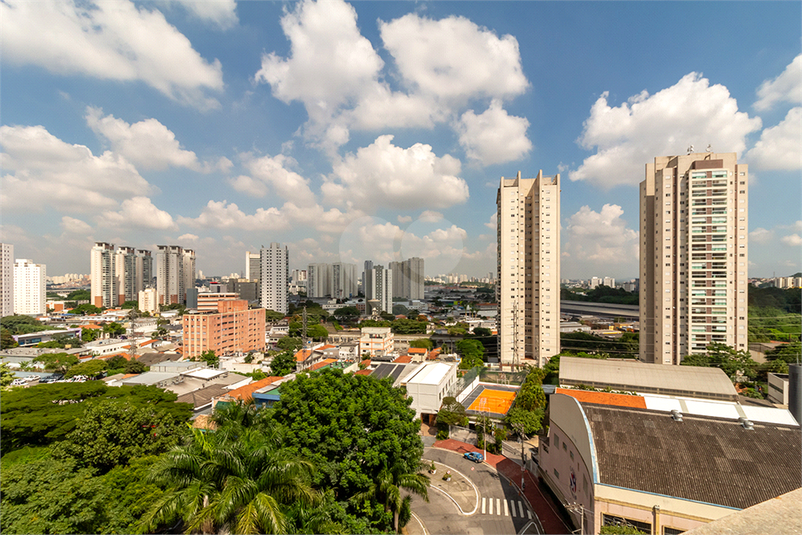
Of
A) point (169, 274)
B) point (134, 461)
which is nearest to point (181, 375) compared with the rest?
point (134, 461)

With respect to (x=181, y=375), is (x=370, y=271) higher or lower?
higher

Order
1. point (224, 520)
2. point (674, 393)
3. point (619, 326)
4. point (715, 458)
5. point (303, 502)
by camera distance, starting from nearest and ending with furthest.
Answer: point (224, 520), point (303, 502), point (715, 458), point (674, 393), point (619, 326)

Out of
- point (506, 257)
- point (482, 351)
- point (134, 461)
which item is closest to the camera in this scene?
point (134, 461)

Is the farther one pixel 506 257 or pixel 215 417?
pixel 506 257

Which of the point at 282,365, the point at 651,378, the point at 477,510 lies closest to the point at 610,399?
the point at 651,378

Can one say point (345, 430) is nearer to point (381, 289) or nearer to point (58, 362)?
point (58, 362)

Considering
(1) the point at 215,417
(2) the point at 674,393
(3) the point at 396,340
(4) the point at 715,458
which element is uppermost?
(1) the point at 215,417

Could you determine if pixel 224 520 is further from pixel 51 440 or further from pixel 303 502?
pixel 51 440

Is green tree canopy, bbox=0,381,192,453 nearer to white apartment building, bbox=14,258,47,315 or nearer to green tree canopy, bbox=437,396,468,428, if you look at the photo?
green tree canopy, bbox=437,396,468,428
